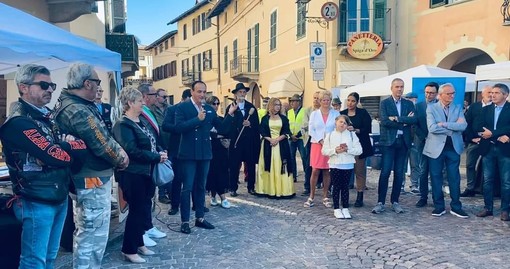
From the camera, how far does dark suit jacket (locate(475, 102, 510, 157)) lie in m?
5.71

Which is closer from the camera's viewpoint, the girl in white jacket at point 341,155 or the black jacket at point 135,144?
the black jacket at point 135,144

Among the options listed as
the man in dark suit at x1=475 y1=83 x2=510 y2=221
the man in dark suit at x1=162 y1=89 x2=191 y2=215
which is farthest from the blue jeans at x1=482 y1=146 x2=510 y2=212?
the man in dark suit at x1=162 y1=89 x2=191 y2=215

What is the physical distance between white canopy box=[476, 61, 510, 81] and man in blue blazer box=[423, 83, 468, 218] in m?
1.58

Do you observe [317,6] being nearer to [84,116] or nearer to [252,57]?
[252,57]

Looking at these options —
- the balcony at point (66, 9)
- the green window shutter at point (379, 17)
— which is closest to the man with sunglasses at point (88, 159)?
the balcony at point (66, 9)

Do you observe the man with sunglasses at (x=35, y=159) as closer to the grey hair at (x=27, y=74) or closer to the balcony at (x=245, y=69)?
the grey hair at (x=27, y=74)

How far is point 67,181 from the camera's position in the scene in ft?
10.0

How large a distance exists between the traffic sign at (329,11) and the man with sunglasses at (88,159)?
1211 cm

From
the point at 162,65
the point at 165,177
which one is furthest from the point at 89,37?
the point at 162,65

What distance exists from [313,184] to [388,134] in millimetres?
1401

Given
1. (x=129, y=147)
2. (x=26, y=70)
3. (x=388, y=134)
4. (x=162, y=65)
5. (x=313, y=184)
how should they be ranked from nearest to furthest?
(x=26, y=70), (x=129, y=147), (x=388, y=134), (x=313, y=184), (x=162, y=65)

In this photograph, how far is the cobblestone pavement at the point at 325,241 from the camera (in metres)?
4.38

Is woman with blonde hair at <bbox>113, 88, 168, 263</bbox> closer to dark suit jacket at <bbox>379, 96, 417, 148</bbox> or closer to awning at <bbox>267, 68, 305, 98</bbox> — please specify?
dark suit jacket at <bbox>379, 96, 417, 148</bbox>

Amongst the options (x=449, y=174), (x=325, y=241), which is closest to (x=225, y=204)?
(x=325, y=241)
